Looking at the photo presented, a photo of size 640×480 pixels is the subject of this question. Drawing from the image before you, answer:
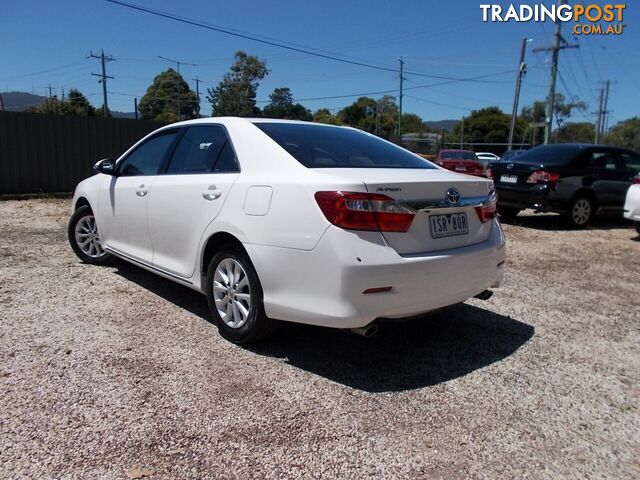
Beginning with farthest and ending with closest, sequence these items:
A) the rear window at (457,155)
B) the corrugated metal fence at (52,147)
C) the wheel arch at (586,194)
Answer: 1. the rear window at (457,155)
2. the corrugated metal fence at (52,147)
3. the wheel arch at (586,194)

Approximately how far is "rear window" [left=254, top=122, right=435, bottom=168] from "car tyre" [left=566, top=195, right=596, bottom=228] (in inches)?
247

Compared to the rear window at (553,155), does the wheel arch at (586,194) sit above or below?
below

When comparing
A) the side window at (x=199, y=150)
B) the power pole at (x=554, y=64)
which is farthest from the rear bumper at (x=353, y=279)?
the power pole at (x=554, y=64)

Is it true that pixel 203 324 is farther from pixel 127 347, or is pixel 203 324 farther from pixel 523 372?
pixel 523 372

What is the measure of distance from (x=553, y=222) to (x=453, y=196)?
803cm

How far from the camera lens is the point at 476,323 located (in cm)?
410

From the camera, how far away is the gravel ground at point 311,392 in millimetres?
2281

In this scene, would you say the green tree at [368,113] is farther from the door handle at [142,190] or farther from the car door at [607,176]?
the door handle at [142,190]

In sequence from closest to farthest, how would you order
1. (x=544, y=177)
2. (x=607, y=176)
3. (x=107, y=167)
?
(x=107, y=167)
(x=544, y=177)
(x=607, y=176)

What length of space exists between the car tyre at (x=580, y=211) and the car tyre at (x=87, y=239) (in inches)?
302

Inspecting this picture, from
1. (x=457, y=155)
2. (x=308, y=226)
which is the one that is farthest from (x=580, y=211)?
(x=457, y=155)

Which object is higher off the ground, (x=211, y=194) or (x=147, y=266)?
(x=211, y=194)

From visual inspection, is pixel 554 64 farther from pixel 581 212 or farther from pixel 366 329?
pixel 366 329

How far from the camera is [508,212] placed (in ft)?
33.0
